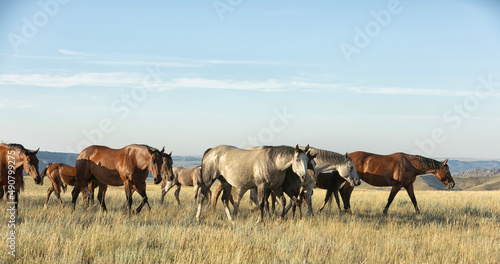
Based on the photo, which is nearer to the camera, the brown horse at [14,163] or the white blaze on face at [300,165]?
the white blaze on face at [300,165]

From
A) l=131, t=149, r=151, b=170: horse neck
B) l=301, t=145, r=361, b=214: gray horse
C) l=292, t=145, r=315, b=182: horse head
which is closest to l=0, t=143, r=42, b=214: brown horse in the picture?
l=131, t=149, r=151, b=170: horse neck

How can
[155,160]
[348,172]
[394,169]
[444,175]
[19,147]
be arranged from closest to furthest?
[155,160] < [19,147] < [348,172] < [394,169] < [444,175]

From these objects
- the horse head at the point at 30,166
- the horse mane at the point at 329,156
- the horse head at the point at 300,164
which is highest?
the horse mane at the point at 329,156

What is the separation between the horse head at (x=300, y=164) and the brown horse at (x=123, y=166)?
3379 millimetres

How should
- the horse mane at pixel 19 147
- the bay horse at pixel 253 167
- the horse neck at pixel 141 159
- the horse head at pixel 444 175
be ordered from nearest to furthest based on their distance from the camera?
1. the bay horse at pixel 253 167
2. the horse mane at pixel 19 147
3. the horse neck at pixel 141 159
4. the horse head at pixel 444 175

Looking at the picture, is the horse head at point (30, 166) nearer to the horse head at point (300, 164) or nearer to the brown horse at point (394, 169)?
the horse head at point (300, 164)

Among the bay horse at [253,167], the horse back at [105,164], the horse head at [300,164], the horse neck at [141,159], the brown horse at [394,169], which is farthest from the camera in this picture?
the brown horse at [394,169]

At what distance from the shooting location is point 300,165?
10477 mm

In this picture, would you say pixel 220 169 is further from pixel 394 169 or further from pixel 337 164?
pixel 394 169

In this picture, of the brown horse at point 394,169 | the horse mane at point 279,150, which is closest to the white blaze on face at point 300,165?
the horse mane at point 279,150

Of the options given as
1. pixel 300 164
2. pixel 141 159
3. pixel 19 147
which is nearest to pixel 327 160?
pixel 300 164

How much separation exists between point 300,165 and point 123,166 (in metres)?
4.94

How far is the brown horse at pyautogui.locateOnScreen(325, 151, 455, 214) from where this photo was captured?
48.6 feet

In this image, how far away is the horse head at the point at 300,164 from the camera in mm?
10391
